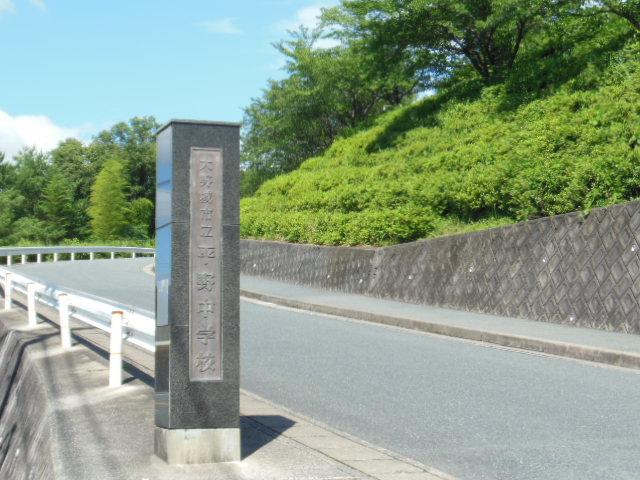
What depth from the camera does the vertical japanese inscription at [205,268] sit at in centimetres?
565

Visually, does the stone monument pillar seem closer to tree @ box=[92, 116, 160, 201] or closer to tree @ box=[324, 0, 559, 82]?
tree @ box=[324, 0, 559, 82]

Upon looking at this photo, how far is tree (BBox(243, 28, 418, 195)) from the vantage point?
40.0m

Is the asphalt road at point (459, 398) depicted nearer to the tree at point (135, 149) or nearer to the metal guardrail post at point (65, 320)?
the metal guardrail post at point (65, 320)

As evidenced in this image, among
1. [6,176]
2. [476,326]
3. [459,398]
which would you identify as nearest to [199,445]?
[459,398]

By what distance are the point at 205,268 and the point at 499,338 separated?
8402 millimetres

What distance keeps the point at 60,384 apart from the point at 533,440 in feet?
15.7

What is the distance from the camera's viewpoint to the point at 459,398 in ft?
29.1

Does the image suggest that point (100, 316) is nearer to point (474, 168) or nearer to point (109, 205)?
point (474, 168)

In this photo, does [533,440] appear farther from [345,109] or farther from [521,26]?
[345,109]

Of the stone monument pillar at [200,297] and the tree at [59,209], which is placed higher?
the tree at [59,209]

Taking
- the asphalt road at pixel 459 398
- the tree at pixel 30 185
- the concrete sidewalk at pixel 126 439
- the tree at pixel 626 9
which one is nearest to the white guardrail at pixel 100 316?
the concrete sidewalk at pixel 126 439

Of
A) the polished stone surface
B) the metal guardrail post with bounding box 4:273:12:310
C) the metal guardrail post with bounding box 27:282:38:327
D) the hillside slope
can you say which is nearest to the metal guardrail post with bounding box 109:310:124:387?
the polished stone surface

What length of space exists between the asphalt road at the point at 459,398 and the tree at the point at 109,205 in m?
68.6

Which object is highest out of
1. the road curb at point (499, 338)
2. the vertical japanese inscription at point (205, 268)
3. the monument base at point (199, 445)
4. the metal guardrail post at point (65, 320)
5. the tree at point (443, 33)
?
the tree at point (443, 33)
